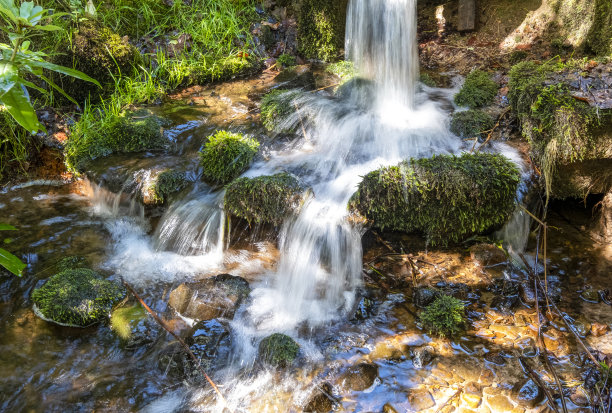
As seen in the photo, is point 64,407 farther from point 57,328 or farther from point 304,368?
point 304,368

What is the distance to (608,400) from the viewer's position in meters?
2.67

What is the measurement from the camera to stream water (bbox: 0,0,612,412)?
3.00 meters

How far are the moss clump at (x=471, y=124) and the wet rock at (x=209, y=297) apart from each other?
9.86 ft

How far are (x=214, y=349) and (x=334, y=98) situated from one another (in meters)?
3.95

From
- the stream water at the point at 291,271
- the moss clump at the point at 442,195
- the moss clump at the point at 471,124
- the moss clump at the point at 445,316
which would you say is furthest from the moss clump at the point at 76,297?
the moss clump at the point at 471,124

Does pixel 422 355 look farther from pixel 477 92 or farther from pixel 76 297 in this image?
pixel 477 92

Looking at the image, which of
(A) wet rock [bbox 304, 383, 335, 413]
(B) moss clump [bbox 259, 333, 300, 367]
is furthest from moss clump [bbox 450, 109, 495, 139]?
(A) wet rock [bbox 304, 383, 335, 413]

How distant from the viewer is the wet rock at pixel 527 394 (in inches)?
109

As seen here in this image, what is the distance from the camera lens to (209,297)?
12.1 ft

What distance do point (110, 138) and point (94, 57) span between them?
158 centimetres

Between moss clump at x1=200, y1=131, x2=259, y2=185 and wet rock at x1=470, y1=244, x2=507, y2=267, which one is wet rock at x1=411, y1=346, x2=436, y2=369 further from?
moss clump at x1=200, y1=131, x2=259, y2=185

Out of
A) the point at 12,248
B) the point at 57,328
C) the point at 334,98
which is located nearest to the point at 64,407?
the point at 57,328

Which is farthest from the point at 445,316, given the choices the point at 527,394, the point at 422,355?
the point at 527,394

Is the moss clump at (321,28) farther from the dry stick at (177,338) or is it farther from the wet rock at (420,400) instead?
the wet rock at (420,400)
